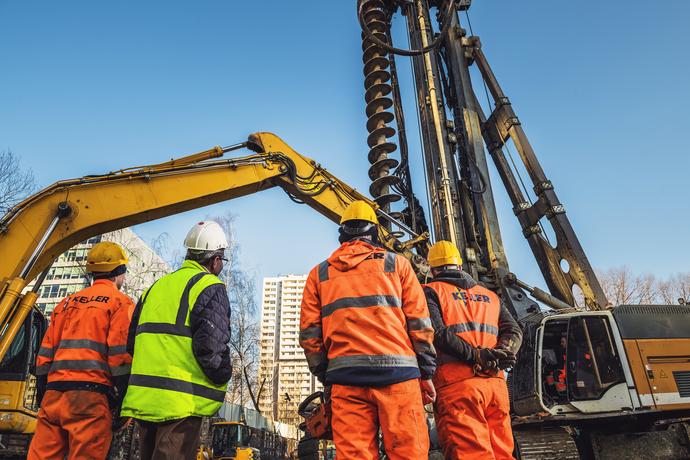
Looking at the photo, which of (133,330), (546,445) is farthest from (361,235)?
(546,445)

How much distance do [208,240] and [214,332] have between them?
766 millimetres

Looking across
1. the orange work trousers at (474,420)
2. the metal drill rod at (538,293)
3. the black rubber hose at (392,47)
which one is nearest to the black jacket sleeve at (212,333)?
the orange work trousers at (474,420)

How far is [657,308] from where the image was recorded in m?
5.97

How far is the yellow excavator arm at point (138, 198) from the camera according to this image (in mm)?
5102

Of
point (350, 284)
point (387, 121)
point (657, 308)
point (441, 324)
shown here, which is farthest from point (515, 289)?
point (350, 284)

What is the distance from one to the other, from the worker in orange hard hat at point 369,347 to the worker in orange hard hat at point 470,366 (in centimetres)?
42

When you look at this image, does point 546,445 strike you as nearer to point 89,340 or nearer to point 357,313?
point 357,313

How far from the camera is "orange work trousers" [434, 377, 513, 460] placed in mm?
2885

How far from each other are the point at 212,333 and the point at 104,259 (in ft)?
4.75

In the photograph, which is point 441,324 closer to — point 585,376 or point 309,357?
point 309,357

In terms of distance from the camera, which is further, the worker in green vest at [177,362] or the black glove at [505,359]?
the black glove at [505,359]

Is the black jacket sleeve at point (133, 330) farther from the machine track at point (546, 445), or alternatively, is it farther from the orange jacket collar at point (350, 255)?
the machine track at point (546, 445)

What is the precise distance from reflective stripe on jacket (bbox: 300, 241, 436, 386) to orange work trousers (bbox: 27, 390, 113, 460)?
1.39m

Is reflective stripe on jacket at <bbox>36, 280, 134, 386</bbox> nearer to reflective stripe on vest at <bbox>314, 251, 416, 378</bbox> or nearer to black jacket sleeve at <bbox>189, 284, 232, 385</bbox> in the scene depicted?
black jacket sleeve at <bbox>189, 284, 232, 385</bbox>
